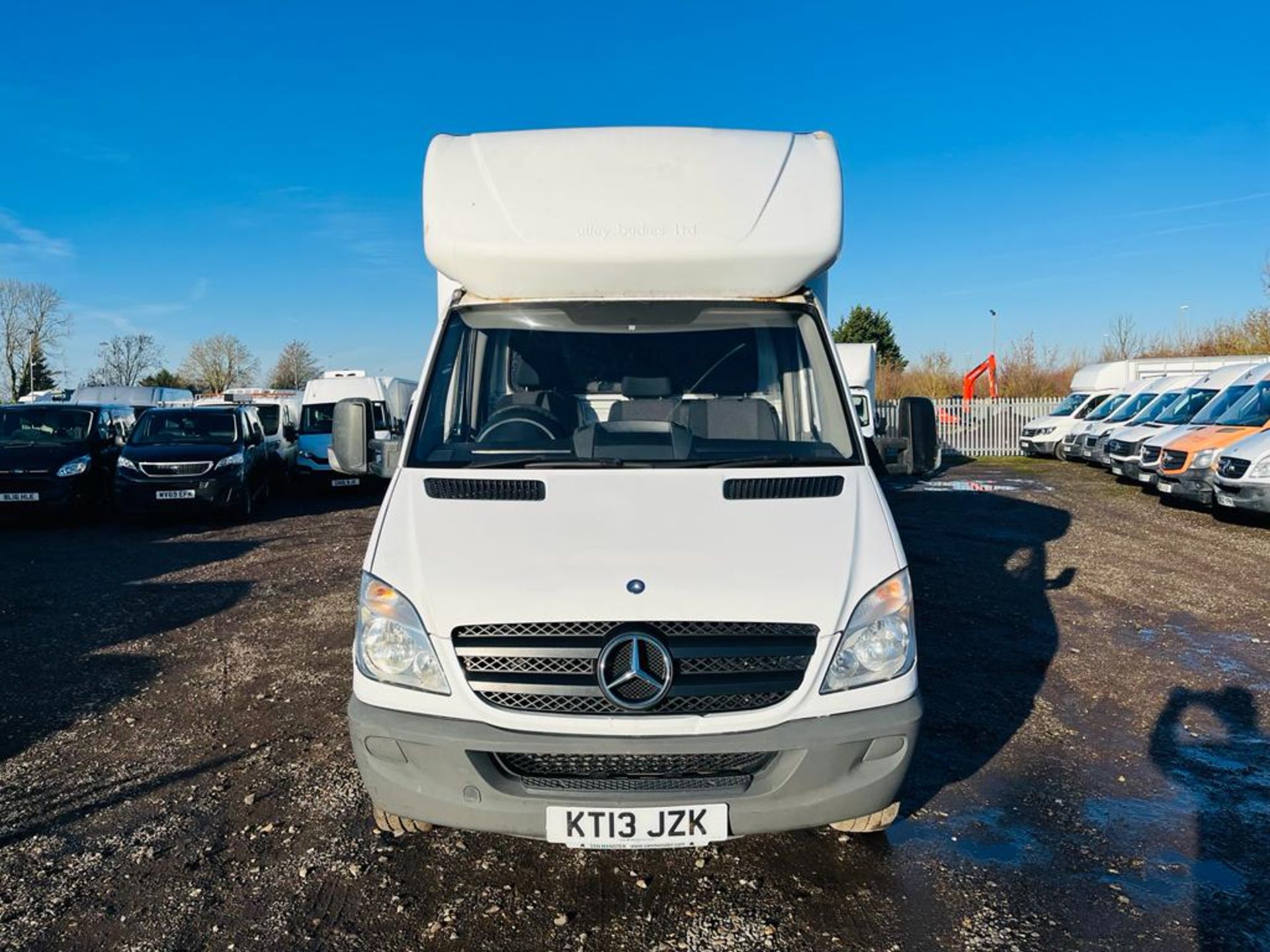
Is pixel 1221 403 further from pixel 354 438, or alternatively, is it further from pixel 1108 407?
pixel 354 438

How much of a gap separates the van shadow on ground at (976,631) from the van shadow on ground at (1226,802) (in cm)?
80

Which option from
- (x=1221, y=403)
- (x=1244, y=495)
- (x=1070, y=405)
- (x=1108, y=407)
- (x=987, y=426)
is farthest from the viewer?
(x=987, y=426)

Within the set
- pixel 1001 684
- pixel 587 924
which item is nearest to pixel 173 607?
pixel 587 924

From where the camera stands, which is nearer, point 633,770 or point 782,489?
point 633,770

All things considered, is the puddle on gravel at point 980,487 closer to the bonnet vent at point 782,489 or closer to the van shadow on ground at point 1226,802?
the van shadow on ground at point 1226,802

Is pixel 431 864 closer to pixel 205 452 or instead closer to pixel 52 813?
pixel 52 813

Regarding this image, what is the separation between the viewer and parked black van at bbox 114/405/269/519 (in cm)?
1311

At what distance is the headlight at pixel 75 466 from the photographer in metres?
13.4

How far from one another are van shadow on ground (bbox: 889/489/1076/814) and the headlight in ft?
39.3

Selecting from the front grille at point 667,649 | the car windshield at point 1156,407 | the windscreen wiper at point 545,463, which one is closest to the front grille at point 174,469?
the windscreen wiper at point 545,463

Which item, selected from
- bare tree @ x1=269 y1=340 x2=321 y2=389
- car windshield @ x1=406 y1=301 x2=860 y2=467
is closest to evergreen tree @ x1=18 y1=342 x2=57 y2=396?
bare tree @ x1=269 y1=340 x2=321 y2=389

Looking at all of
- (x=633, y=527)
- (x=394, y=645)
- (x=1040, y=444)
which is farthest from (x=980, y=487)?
(x=394, y=645)

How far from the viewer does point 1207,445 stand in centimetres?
1343

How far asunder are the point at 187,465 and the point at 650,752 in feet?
40.3
